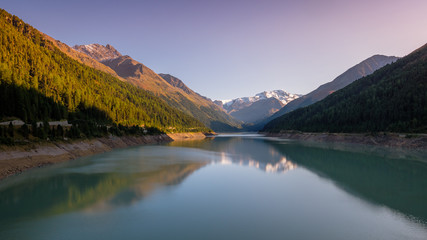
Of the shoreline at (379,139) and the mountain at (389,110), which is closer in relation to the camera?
the shoreline at (379,139)

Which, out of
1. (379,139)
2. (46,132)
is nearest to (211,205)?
(46,132)

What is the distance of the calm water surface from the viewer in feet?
52.6

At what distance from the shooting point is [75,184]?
30.7 m

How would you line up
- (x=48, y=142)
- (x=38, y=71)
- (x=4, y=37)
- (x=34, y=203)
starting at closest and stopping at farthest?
(x=34, y=203) < (x=48, y=142) < (x=38, y=71) < (x=4, y=37)

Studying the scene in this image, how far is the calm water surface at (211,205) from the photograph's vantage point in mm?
16047

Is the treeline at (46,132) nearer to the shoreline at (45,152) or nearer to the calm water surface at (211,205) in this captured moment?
the shoreline at (45,152)

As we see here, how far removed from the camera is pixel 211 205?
22469 mm

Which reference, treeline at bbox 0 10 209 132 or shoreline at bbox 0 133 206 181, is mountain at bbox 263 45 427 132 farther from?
treeline at bbox 0 10 209 132

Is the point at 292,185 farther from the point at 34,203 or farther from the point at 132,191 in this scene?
the point at 34,203

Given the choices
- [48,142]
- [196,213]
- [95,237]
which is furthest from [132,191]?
[48,142]

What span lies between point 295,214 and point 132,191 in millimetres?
17705

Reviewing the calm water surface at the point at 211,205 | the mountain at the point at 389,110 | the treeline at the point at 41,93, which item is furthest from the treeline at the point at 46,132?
the mountain at the point at 389,110

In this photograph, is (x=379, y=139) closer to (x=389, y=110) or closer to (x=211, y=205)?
(x=389, y=110)

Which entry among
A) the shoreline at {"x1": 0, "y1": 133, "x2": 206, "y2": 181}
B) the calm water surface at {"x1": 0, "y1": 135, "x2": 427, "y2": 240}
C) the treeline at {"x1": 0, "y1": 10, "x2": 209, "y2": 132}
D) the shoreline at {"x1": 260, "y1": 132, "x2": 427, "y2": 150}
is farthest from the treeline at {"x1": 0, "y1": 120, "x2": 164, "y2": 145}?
the shoreline at {"x1": 260, "y1": 132, "x2": 427, "y2": 150}
